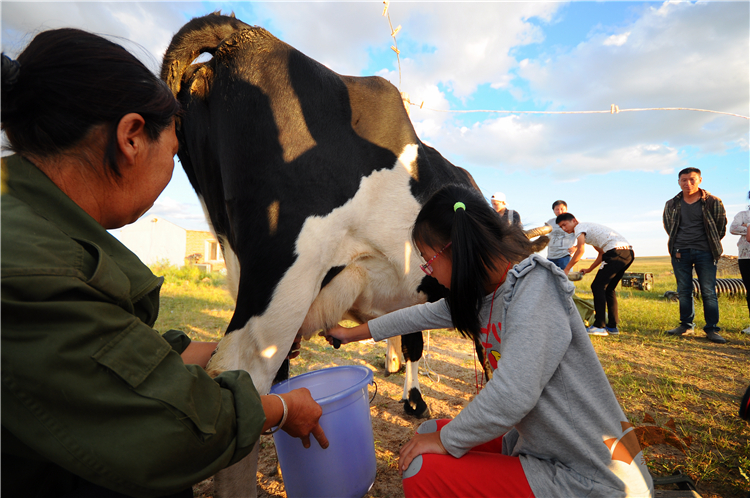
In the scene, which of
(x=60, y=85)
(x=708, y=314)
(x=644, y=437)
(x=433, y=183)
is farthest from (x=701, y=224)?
(x=60, y=85)

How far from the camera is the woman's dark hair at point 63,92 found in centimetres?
90

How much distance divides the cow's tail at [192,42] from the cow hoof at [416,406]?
2.70 metres

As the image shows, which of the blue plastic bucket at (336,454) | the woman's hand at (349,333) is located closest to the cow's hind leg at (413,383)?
the woman's hand at (349,333)

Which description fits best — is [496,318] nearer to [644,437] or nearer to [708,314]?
[644,437]

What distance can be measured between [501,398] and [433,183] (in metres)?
1.59

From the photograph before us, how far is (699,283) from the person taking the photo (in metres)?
4.92

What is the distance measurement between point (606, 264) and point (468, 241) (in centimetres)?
499

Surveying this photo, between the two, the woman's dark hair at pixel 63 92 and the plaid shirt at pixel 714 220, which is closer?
the woman's dark hair at pixel 63 92

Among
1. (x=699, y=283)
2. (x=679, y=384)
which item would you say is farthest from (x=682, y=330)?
(x=679, y=384)

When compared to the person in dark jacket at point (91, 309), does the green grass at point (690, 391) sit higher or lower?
lower

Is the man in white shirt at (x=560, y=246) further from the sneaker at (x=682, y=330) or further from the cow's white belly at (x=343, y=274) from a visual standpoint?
the cow's white belly at (x=343, y=274)

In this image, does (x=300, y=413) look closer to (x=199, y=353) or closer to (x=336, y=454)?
(x=336, y=454)

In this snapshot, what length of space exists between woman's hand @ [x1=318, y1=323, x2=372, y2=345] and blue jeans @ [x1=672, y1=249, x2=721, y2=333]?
490cm

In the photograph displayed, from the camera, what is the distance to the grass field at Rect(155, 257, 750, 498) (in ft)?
7.07
